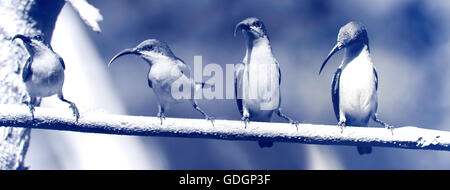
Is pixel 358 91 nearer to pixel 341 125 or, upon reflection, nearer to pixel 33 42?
pixel 341 125

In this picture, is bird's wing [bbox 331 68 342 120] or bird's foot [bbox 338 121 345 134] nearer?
bird's foot [bbox 338 121 345 134]

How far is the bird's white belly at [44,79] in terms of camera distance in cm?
145

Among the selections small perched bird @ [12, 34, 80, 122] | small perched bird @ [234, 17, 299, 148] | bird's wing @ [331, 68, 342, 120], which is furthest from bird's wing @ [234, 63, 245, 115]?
small perched bird @ [12, 34, 80, 122]

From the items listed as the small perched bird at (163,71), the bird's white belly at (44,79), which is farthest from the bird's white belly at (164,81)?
the bird's white belly at (44,79)

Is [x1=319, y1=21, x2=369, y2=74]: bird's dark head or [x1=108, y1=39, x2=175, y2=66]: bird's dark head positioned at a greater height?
[x1=319, y1=21, x2=369, y2=74]: bird's dark head

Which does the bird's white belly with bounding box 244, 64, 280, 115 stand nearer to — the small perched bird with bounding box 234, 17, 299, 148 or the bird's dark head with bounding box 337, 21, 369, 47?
the small perched bird with bounding box 234, 17, 299, 148

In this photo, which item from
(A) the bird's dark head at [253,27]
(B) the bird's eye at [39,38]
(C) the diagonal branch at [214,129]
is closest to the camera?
(C) the diagonal branch at [214,129]

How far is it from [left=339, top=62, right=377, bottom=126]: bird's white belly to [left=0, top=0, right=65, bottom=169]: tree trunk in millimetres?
988

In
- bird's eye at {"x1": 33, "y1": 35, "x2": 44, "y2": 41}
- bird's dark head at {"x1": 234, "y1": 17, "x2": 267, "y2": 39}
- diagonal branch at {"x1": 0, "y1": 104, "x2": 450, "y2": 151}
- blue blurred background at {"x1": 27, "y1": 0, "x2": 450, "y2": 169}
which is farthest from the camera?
blue blurred background at {"x1": 27, "y1": 0, "x2": 450, "y2": 169}

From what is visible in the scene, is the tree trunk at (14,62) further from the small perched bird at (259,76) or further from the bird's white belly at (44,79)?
the small perched bird at (259,76)

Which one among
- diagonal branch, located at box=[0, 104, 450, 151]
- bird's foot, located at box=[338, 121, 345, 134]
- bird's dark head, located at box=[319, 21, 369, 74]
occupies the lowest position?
diagonal branch, located at box=[0, 104, 450, 151]

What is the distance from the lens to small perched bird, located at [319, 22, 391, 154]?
1636mm

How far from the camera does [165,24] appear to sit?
2051mm

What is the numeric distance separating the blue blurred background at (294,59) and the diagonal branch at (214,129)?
0.57 meters
